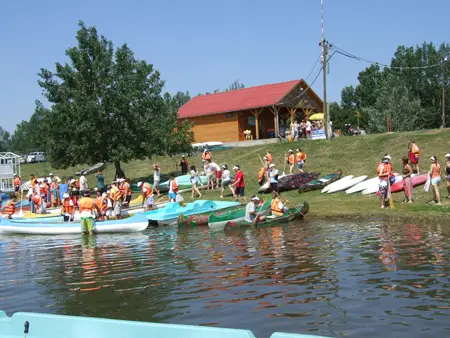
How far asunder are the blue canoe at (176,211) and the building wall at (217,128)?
Result: 2562 cm

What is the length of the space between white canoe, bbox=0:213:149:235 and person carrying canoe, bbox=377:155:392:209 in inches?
347

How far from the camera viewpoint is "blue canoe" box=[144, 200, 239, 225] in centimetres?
2025

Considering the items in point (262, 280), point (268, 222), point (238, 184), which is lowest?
point (262, 280)

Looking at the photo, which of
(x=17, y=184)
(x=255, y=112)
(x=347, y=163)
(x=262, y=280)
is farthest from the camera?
(x=255, y=112)

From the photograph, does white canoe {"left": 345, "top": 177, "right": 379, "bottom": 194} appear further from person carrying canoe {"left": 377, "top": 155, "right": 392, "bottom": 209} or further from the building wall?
the building wall

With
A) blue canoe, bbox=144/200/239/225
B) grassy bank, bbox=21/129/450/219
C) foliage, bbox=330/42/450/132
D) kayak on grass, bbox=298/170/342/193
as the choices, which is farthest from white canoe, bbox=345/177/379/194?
foliage, bbox=330/42/450/132

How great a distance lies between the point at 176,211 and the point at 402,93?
150 feet

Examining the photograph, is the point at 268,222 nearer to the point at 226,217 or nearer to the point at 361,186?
the point at 226,217

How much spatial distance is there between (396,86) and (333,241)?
49963 mm

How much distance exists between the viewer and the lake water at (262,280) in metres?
7.94

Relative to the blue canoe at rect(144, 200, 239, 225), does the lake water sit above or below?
below

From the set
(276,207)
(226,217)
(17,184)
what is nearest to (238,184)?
(276,207)

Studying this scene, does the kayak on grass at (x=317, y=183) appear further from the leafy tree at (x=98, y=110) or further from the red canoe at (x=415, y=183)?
the leafy tree at (x=98, y=110)

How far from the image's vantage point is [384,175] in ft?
61.0
